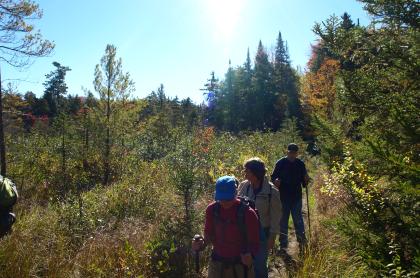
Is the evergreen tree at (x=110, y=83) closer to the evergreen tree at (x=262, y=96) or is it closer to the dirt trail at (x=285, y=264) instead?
the dirt trail at (x=285, y=264)

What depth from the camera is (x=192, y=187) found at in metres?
7.91

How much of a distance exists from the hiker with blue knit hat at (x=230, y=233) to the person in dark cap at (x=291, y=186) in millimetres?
3000

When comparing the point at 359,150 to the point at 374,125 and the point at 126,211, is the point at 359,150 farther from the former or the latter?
the point at 126,211

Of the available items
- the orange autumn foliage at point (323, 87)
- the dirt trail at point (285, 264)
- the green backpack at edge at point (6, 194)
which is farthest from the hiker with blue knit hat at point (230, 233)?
the orange autumn foliage at point (323, 87)

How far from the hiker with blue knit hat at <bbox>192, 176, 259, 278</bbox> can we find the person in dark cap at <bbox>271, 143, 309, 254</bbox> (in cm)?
300

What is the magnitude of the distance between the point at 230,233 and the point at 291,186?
3250 millimetres

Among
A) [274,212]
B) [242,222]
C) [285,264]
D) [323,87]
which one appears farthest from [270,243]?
[323,87]

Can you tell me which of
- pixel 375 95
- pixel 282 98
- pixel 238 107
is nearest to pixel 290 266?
pixel 375 95

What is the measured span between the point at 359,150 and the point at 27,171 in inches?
454

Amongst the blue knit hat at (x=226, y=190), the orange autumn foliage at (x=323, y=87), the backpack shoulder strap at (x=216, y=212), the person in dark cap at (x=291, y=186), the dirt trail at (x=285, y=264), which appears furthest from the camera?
the orange autumn foliage at (x=323, y=87)

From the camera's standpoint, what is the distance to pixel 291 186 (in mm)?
6590

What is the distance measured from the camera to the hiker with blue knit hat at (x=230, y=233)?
3.52 m

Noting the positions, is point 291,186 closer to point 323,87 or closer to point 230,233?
point 230,233

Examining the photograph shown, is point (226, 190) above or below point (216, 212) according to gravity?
above
